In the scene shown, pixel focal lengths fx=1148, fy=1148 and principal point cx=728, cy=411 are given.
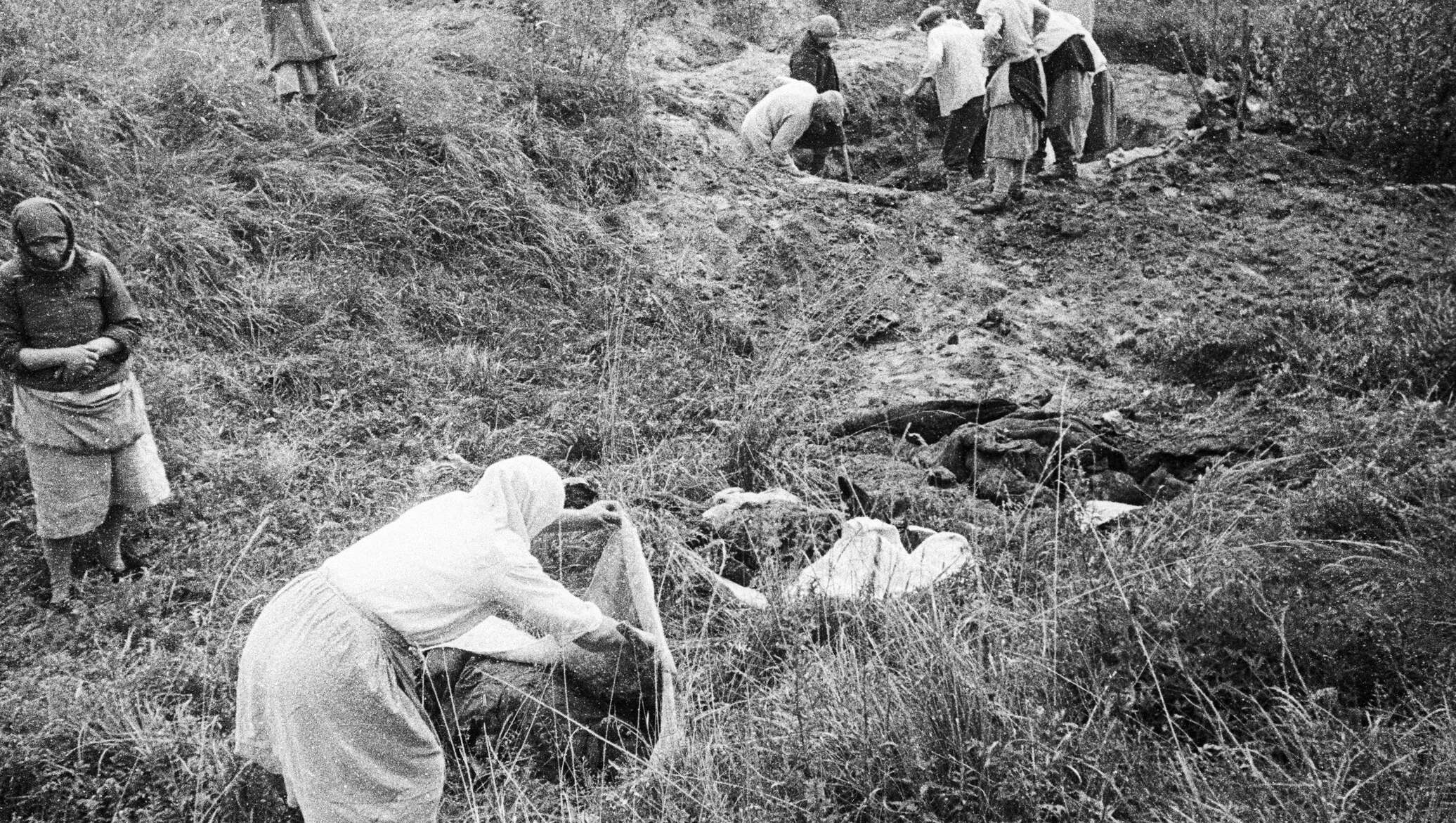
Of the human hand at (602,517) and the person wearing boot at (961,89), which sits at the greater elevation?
the person wearing boot at (961,89)

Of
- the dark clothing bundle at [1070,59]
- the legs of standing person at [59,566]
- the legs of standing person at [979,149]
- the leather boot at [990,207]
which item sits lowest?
the legs of standing person at [59,566]

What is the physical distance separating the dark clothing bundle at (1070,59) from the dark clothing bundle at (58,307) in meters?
6.53

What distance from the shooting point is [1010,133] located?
839 cm

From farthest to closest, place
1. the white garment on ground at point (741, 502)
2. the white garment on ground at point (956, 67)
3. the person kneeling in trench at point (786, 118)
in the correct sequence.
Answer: the person kneeling in trench at point (786, 118) < the white garment on ground at point (956, 67) < the white garment on ground at point (741, 502)

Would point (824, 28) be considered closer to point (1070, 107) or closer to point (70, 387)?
point (1070, 107)

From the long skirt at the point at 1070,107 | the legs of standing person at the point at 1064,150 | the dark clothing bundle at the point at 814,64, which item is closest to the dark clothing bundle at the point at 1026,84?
the long skirt at the point at 1070,107

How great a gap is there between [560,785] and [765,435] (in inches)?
106

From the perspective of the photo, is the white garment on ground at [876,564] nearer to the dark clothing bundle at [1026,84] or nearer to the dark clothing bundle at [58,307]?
the dark clothing bundle at [58,307]

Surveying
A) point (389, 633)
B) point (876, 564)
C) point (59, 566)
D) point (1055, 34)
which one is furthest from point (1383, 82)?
point (59, 566)

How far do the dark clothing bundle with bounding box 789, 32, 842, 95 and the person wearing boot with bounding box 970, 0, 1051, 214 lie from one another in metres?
1.69

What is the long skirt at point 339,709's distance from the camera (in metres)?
3.14

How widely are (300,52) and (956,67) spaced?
4.86 metres

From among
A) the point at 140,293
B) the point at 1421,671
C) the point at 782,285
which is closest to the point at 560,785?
the point at 1421,671

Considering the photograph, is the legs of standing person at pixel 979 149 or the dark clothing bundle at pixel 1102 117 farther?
the dark clothing bundle at pixel 1102 117
